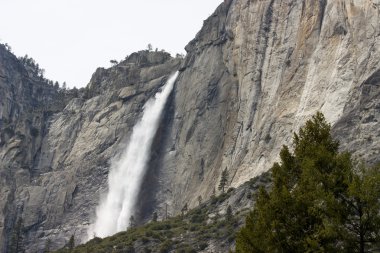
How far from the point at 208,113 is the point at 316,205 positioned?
250 ft

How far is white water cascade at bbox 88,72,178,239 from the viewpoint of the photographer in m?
96.2

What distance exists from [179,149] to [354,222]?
79090mm

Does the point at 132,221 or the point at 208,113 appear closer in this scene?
the point at 132,221

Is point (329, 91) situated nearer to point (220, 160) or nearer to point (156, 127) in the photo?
point (220, 160)

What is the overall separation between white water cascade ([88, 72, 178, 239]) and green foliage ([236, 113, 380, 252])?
70.5 meters

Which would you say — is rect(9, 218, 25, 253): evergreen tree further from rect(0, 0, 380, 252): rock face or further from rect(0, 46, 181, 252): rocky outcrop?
rect(0, 0, 380, 252): rock face

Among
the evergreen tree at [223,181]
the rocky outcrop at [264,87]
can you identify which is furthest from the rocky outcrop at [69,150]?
the evergreen tree at [223,181]

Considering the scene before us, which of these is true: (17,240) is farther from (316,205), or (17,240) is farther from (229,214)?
(316,205)

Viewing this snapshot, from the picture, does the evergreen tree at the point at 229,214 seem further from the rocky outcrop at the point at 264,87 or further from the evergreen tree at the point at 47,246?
the evergreen tree at the point at 47,246

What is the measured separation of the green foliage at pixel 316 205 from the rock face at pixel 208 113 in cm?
2853

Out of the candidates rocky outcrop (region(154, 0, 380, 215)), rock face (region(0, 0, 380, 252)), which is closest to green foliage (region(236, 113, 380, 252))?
rock face (region(0, 0, 380, 252))

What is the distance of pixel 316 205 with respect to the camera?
22.0 metres

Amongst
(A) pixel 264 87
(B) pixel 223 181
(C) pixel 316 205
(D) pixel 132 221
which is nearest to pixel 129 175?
(D) pixel 132 221

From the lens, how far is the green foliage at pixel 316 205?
20906mm
